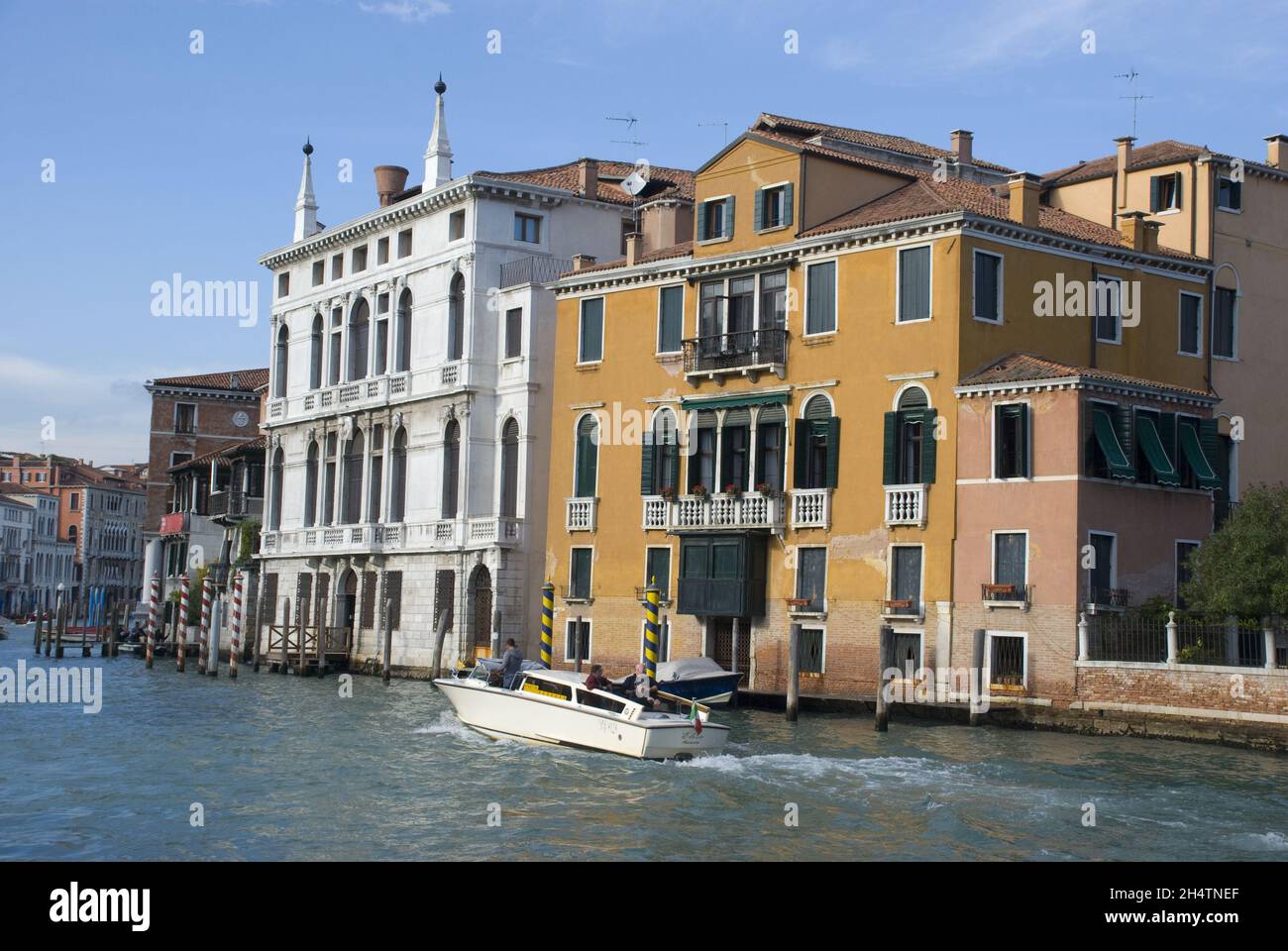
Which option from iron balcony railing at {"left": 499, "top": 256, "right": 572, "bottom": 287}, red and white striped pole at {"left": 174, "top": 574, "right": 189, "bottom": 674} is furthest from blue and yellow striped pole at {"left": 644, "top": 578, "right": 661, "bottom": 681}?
red and white striped pole at {"left": 174, "top": 574, "right": 189, "bottom": 674}

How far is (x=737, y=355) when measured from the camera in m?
30.7

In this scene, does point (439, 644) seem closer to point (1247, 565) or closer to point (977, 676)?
point (977, 676)

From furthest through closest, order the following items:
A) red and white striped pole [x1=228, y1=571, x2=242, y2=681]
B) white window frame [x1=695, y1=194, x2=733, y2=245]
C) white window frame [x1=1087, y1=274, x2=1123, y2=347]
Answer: red and white striped pole [x1=228, y1=571, x2=242, y2=681], white window frame [x1=695, y1=194, x2=733, y2=245], white window frame [x1=1087, y1=274, x2=1123, y2=347]

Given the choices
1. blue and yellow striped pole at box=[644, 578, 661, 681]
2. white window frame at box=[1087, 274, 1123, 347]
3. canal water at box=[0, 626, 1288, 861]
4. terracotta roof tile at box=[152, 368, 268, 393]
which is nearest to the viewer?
canal water at box=[0, 626, 1288, 861]

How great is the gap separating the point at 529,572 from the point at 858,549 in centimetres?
1027

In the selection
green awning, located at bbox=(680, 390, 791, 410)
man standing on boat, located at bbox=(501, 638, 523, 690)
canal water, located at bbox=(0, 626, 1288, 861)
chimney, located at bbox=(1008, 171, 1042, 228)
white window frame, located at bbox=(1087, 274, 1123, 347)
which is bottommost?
canal water, located at bbox=(0, 626, 1288, 861)

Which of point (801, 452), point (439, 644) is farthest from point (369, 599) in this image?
point (801, 452)

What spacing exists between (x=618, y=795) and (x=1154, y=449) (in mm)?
12487

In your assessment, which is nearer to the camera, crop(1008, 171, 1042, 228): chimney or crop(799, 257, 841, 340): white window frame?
crop(1008, 171, 1042, 228): chimney

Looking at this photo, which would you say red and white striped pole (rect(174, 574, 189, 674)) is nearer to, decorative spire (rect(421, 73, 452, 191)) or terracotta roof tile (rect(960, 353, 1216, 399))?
decorative spire (rect(421, 73, 452, 191))

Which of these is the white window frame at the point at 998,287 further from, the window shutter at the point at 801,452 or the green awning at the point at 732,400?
the green awning at the point at 732,400

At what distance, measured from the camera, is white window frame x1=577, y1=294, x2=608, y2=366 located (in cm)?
3369

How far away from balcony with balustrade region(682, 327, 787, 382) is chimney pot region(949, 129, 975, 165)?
744cm
